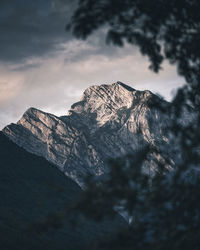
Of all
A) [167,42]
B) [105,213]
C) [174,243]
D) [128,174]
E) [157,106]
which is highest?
[167,42]

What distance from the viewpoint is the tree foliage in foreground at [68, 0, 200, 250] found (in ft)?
44.4

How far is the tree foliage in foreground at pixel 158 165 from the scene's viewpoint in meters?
13.5

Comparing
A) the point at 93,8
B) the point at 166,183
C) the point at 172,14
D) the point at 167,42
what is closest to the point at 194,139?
the point at 166,183

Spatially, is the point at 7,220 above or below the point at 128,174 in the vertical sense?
above

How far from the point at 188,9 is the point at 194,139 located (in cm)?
617

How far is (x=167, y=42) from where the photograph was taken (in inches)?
644

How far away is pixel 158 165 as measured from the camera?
17672 millimetres

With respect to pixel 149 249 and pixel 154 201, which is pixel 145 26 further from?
pixel 149 249

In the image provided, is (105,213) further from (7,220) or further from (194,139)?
(7,220)

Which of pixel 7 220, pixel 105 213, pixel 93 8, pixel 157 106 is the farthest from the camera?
pixel 7 220

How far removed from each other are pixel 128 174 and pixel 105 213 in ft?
5.94

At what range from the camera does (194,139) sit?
45.1 feet

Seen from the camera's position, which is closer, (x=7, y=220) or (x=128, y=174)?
(x=128, y=174)

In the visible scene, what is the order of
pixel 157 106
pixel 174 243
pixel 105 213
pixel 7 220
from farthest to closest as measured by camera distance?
pixel 7 220 → pixel 157 106 → pixel 105 213 → pixel 174 243
